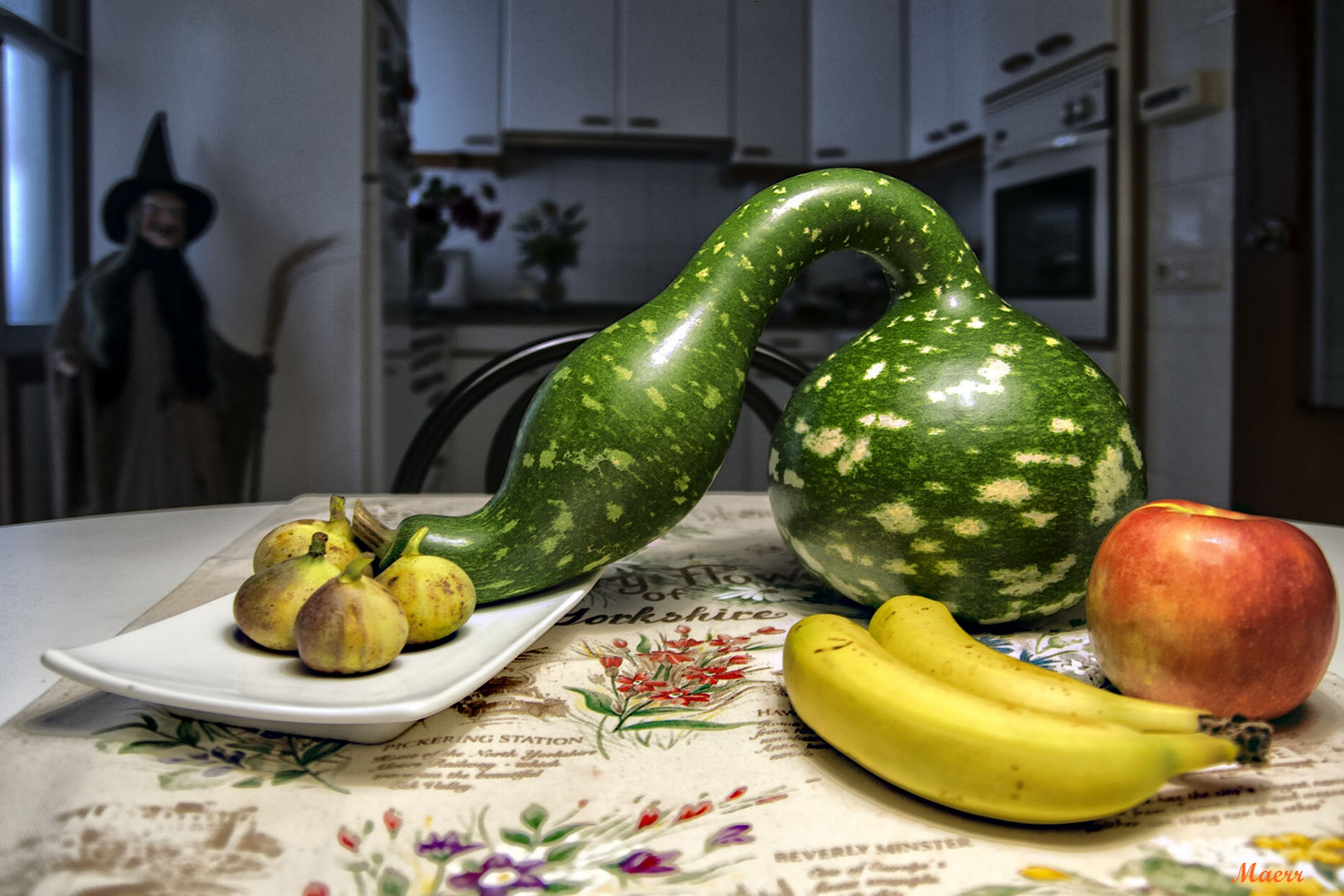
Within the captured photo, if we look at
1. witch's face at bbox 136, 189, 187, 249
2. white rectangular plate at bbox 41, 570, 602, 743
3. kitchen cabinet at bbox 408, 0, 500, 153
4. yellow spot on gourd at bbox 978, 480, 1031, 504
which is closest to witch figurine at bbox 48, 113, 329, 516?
witch's face at bbox 136, 189, 187, 249

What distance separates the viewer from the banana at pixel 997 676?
1.24 ft

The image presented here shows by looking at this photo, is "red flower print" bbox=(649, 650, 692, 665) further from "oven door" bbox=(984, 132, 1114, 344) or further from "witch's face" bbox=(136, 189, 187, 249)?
"oven door" bbox=(984, 132, 1114, 344)

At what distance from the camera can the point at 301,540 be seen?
21.7 inches

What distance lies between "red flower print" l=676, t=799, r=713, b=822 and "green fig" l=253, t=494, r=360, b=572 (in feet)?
0.86

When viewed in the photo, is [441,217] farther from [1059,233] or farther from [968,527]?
[968,527]

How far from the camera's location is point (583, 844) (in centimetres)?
34

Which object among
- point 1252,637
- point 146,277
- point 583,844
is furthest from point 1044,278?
point 583,844

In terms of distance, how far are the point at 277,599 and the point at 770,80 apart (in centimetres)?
392

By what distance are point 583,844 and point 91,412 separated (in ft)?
8.65

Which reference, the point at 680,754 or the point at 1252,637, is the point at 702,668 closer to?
the point at 680,754

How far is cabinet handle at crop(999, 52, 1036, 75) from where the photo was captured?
119 inches

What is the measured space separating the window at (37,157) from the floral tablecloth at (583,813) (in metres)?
2.53

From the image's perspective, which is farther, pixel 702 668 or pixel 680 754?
pixel 702 668

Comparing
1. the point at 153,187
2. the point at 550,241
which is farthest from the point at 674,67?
the point at 153,187
